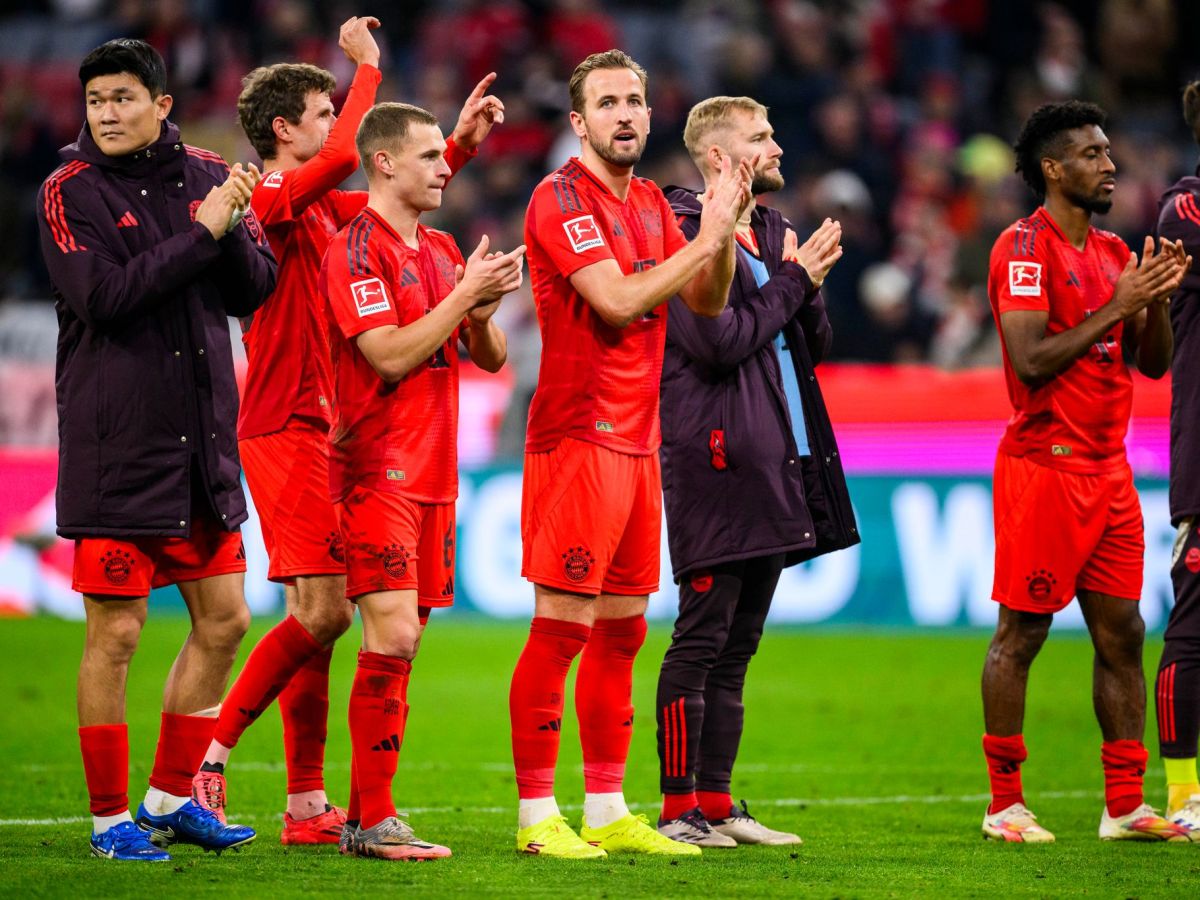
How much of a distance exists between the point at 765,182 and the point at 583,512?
5.47ft

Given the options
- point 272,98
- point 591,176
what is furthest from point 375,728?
point 272,98

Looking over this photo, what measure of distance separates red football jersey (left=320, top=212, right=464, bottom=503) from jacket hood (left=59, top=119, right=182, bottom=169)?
27.4 inches

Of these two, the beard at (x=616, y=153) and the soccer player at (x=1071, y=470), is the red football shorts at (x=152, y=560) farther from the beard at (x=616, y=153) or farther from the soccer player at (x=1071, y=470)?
the soccer player at (x=1071, y=470)

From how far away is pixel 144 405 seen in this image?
6059mm

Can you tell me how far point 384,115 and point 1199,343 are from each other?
350 cm

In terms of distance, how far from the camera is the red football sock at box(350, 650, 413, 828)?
19.8 feet

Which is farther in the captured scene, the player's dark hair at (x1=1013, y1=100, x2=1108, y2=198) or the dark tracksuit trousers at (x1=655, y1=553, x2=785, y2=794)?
the player's dark hair at (x1=1013, y1=100, x2=1108, y2=198)

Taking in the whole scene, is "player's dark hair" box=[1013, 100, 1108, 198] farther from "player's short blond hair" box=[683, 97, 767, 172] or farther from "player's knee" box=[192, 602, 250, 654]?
"player's knee" box=[192, 602, 250, 654]

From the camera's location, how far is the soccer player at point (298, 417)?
6.73 m

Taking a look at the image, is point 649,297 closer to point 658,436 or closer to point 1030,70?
point 658,436

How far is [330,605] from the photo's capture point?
676cm

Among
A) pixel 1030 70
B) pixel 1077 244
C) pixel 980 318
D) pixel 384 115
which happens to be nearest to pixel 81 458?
pixel 384 115

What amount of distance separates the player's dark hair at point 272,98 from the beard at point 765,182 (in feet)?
5.98

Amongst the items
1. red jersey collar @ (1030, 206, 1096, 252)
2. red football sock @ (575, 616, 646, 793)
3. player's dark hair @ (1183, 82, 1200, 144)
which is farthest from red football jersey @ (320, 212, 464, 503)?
player's dark hair @ (1183, 82, 1200, 144)
